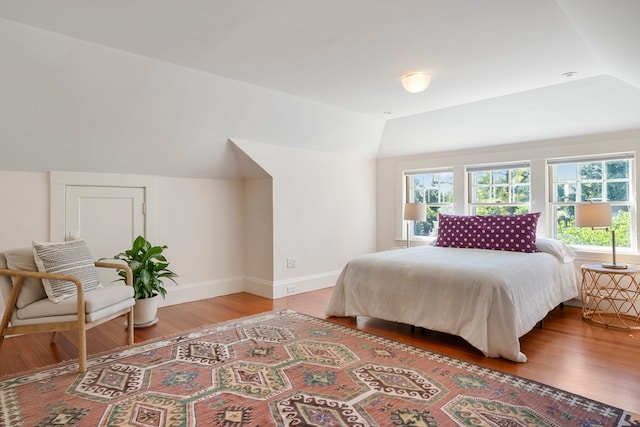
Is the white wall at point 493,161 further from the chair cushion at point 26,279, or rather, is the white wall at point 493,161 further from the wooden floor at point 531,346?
the chair cushion at point 26,279

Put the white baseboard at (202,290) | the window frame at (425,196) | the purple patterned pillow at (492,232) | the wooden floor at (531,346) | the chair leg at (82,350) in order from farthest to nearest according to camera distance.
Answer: the window frame at (425,196), the white baseboard at (202,290), the purple patterned pillow at (492,232), the chair leg at (82,350), the wooden floor at (531,346)

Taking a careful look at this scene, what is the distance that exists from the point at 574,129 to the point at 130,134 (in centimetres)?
458

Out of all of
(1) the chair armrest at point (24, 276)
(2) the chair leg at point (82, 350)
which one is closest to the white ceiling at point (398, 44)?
(1) the chair armrest at point (24, 276)

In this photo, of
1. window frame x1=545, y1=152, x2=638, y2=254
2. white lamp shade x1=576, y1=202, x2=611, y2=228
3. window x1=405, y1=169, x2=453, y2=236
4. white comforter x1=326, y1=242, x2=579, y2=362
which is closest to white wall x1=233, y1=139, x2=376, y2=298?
window x1=405, y1=169, x2=453, y2=236

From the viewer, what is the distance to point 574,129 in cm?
405

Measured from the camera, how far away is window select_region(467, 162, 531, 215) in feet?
15.1

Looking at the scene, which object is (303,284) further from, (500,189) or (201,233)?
(500,189)

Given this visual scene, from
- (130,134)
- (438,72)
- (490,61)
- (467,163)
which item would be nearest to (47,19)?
(130,134)

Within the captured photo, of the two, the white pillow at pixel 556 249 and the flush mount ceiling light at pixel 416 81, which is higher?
the flush mount ceiling light at pixel 416 81

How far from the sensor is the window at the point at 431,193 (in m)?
5.32

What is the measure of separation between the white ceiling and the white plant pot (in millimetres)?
Result: 2144

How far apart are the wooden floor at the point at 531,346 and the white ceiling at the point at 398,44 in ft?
6.56

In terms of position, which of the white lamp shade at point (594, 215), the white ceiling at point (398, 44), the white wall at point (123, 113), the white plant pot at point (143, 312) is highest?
the white ceiling at point (398, 44)

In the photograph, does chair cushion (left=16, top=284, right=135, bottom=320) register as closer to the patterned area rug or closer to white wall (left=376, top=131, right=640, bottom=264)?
the patterned area rug
